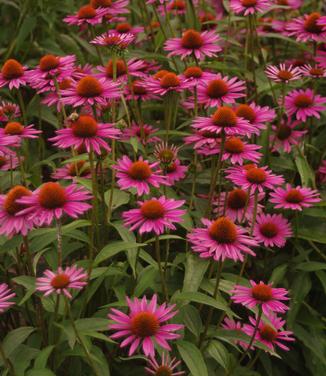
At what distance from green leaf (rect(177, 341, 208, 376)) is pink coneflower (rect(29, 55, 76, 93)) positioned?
97 cm

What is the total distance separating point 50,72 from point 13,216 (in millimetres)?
732

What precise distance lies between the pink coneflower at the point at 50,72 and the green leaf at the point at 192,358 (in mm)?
972

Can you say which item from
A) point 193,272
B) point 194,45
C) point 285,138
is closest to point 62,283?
point 193,272

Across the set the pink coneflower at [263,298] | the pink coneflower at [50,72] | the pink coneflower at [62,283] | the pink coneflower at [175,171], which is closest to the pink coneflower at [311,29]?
the pink coneflower at [175,171]

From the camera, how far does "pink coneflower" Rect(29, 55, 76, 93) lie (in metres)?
2.14

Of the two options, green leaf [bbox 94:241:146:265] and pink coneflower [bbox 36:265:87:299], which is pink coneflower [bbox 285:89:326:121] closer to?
green leaf [bbox 94:241:146:265]

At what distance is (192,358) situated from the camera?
1.64m

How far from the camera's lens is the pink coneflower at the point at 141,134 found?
7.52ft

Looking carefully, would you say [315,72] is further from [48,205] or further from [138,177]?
[48,205]

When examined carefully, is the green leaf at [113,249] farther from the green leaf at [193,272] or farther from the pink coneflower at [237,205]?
the pink coneflower at [237,205]

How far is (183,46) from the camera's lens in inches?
96.9

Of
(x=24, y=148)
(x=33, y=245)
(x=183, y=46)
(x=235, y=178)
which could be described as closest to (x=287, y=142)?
(x=183, y=46)

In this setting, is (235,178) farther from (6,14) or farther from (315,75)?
(6,14)

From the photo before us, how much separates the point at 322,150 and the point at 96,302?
1256mm
